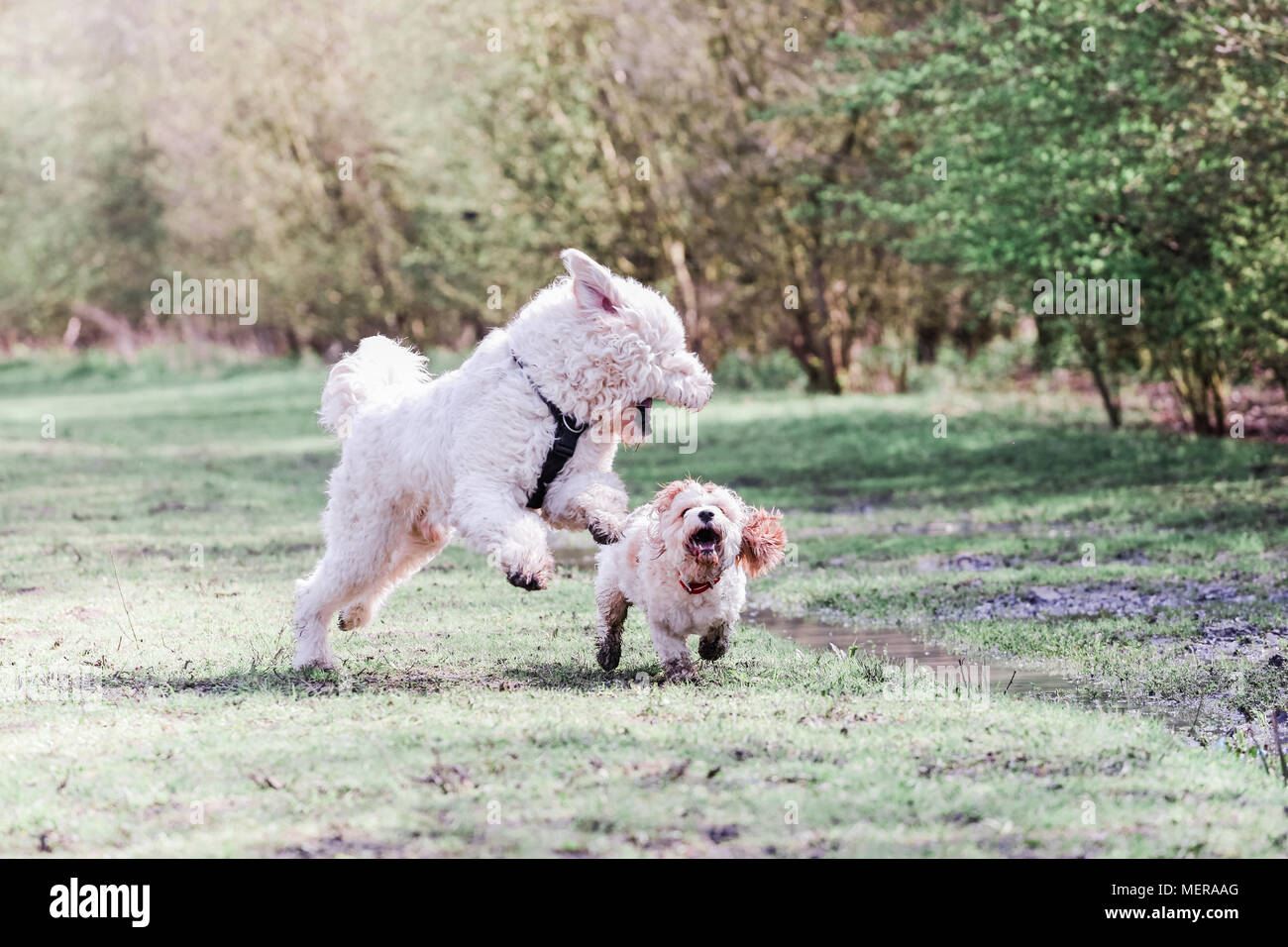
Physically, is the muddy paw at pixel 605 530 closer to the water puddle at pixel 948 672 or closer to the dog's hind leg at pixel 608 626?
the dog's hind leg at pixel 608 626

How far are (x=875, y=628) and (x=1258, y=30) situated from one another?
7.75 meters

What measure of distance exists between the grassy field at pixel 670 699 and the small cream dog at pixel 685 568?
0.74 feet

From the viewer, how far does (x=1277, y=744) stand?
626 cm

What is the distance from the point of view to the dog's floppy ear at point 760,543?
24.9ft

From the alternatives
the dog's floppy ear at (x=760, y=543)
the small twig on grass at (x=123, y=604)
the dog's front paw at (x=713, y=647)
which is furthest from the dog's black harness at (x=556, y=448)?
the small twig on grass at (x=123, y=604)

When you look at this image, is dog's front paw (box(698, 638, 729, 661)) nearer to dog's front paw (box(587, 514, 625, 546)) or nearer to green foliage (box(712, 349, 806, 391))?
dog's front paw (box(587, 514, 625, 546))

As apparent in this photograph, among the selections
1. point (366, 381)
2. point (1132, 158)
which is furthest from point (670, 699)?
point (1132, 158)

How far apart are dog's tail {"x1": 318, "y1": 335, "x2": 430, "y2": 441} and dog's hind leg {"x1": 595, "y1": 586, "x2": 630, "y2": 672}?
4.61 ft

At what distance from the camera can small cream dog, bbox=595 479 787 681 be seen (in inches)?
285

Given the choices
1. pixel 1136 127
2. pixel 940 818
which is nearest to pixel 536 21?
pixel 1136 127

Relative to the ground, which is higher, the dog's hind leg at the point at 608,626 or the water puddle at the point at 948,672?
the dog's hind leg at the point at 608,626

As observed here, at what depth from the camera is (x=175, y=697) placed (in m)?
7.06

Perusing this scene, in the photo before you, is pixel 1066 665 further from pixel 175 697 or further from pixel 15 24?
pixel 15 24

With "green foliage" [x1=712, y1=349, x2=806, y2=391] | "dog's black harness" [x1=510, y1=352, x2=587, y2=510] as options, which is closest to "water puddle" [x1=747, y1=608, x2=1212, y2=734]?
"dog's black harness" [x1=510, y1=352, x2=587, y2=510]
